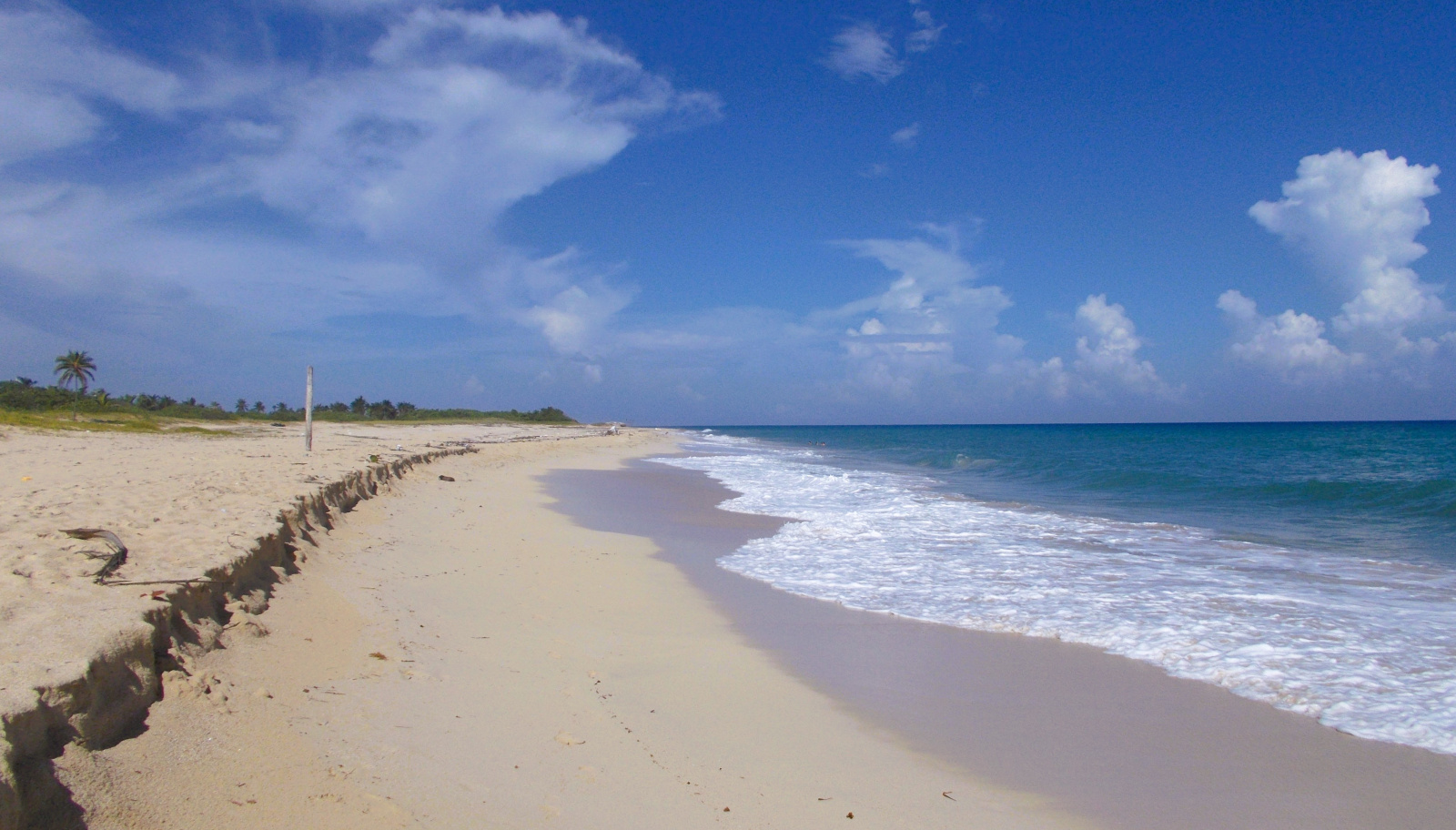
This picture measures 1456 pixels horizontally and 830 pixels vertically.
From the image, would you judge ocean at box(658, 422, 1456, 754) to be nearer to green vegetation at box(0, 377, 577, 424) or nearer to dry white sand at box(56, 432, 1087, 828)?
dry white sand at box(56, 432, 1087, 828)

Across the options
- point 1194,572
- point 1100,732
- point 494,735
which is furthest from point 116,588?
point 1194,572

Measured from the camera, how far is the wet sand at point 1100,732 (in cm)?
371

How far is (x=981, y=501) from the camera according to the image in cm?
1733

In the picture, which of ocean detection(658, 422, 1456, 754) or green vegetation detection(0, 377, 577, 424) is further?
green vegetation detection(0, 377, 577, 424)

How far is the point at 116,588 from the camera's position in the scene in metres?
4.23

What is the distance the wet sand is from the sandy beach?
0.02m

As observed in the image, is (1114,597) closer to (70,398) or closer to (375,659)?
(375,659)

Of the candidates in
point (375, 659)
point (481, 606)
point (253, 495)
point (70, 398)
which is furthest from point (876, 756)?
point (70, 398)

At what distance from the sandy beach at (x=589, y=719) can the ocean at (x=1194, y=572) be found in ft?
1.98

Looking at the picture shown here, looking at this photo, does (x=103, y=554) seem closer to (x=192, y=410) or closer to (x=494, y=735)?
(x=494, y=735)

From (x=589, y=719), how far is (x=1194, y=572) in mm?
8423

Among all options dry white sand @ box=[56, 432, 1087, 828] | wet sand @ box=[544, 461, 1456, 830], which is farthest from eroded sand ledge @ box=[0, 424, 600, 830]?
wet sand @ box=[544, 461, 1456, 830]

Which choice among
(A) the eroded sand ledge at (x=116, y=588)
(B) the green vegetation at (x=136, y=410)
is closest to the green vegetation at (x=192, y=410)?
(B) the green vegetation at (x=136, y=410)

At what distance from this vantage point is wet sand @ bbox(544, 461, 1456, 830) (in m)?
3.71
